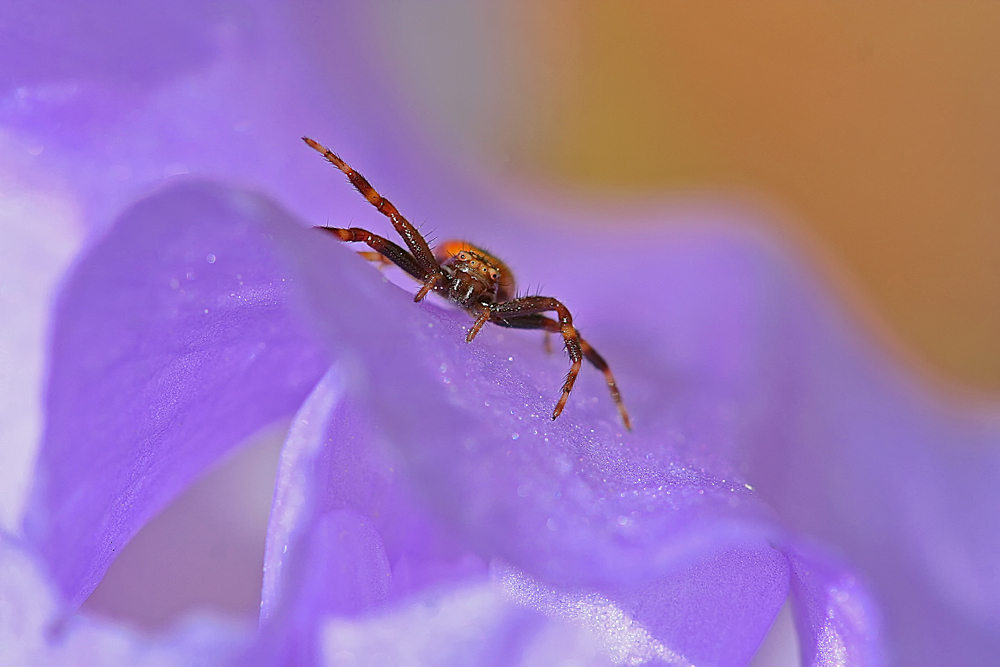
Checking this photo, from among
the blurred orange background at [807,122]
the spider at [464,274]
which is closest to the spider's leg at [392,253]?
the spider at [464,274]

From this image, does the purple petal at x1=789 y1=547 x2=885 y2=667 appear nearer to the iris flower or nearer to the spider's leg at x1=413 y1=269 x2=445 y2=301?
the iris flower

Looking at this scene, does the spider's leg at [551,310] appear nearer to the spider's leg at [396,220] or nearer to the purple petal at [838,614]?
the spider's leg at [396,220]

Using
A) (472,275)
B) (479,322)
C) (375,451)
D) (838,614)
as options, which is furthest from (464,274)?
(838,614)

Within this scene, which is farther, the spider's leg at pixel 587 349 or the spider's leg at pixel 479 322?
the spider's leg at pixel 587 349

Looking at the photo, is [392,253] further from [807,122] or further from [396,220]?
[807,122]

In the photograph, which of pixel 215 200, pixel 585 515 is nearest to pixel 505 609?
pixel 585 515

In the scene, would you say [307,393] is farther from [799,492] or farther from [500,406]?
[799,492]
